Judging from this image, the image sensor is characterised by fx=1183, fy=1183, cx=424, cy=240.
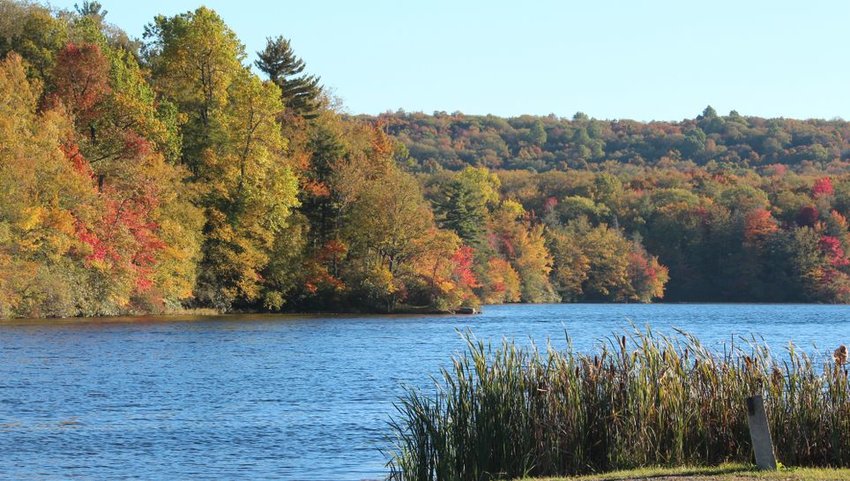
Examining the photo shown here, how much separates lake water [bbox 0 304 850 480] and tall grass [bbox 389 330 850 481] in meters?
3.88

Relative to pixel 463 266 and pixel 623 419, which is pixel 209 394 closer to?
pixel 623 419

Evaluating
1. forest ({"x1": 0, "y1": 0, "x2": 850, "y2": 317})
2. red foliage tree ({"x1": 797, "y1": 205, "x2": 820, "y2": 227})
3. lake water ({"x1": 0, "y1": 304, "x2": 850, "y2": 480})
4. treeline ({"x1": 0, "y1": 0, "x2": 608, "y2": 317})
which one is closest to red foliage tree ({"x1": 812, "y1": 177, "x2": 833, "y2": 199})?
red foliage tree ({"x1": 797, "y1": 205, "x2": 820, "y2": 227})

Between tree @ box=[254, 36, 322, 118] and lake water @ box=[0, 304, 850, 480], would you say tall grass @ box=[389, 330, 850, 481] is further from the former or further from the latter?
tree @ box=[254, 36, 322, 118]

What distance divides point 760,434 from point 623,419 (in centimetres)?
204

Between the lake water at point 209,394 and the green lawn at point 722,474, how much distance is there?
5.30m

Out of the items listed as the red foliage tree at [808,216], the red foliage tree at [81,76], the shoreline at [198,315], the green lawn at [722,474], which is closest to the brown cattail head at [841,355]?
the green lawn at [722,474]

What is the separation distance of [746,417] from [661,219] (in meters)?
130

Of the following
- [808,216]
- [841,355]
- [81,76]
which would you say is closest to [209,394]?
[841,355]

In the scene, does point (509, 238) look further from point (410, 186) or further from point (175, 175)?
point (175, 175)

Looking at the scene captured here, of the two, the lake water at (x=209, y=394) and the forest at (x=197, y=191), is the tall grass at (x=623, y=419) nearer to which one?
the lake water at (x=209, y=394)

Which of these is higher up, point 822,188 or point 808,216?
point 822,188

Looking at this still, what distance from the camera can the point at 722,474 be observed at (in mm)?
15797

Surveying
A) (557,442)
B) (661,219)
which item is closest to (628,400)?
(557,442)

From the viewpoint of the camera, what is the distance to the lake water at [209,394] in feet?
73.6
